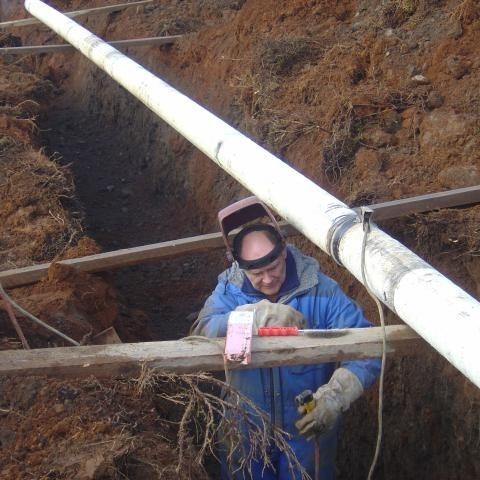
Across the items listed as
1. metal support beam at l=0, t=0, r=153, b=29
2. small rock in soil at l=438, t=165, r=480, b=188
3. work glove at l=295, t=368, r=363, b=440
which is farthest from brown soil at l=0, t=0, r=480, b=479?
metal support beam at l=0, t=0, r=153, b=29

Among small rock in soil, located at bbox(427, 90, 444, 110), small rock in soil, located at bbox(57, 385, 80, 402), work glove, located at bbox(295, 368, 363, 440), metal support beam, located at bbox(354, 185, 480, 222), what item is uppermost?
small rock in soil, located at bbox(427, 90, 444, 110)

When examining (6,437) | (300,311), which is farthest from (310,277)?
(6,437)

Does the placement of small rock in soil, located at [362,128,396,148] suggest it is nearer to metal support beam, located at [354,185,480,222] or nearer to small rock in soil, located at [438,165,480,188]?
small rock in soil, located at [438,165,480,188]

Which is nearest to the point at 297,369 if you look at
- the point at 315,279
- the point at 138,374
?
the point at 315,279

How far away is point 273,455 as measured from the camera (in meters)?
3.56

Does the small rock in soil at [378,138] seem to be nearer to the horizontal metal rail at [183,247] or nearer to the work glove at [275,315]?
the horizontal metal rail at [183,247]

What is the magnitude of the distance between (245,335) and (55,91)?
8358 mm

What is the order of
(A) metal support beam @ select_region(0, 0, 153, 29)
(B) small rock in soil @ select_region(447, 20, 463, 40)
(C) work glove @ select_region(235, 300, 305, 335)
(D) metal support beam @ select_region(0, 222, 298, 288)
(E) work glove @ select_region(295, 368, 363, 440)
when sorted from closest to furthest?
(E) work glove @ select_region(295, 368, 363, 440) < (C) work glove @ select_region(235, 300, 305, 335) < (D) metal support beam @ select_region(0, 222, 298, 288) < (B) small rock in soil @ select_region(447, 20, 463, 40) < (A) metal support beam @ select_region(0, 0, 153, 29)

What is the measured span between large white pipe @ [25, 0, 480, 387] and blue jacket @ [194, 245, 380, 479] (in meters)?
0.33

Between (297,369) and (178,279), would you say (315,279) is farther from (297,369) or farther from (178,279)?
(178,279)

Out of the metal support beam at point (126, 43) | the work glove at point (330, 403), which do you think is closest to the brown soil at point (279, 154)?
the metal support beam at point (126, 43)

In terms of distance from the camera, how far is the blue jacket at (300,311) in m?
3.39

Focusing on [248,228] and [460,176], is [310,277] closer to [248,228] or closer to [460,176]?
[248,228]

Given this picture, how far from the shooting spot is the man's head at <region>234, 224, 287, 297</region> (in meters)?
3.37
